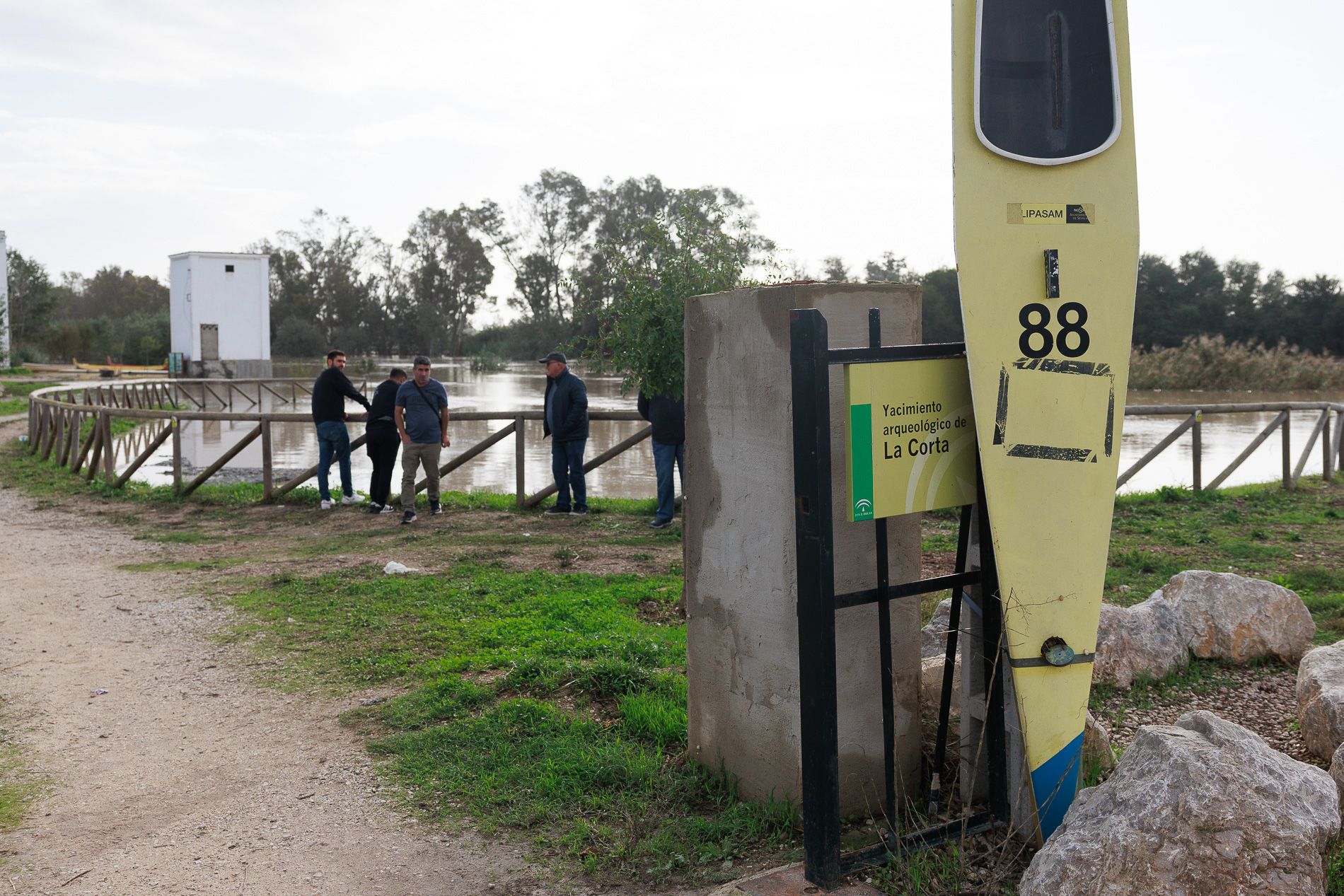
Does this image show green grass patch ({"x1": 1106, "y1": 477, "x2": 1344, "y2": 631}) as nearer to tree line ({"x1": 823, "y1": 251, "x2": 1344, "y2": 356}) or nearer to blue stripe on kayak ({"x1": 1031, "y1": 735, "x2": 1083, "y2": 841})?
blue stripe on kayak ({"x1": 1031, "y1": 735, "x2": 1083, "y2": 841})

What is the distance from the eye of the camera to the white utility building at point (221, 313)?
4394cm

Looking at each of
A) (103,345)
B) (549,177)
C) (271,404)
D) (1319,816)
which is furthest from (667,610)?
(549,177)

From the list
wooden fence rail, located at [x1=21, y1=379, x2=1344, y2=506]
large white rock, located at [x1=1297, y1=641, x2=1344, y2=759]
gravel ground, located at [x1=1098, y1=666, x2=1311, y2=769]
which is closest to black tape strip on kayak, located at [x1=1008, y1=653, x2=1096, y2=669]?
gravel ground, located at [x1=1098, y1=666, x2=1311, y2=769]

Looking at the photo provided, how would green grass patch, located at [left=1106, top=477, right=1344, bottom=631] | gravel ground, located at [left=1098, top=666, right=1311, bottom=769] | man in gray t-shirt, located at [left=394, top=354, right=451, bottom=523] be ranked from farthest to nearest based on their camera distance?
man in gray t-shirt, located at [left=394, top=354, right=451, bottom=523] → green grass patch, located at [left=1106, top=477, right=1344, bottom=631] → gravel ground, located at [left=1098, top=666, right=1311, bottom=769]

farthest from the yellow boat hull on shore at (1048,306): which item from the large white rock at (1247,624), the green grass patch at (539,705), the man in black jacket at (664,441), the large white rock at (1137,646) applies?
the man in black jacket at (664,441)

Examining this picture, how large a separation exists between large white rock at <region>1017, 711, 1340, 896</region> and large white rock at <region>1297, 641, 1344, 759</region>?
46.0 inches

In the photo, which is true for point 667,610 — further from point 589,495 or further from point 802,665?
point 589,495

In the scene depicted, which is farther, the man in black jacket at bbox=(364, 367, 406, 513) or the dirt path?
the man in black jacket at bbox=(364, 367, 406, 513)

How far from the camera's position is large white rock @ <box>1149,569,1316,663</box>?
17.4 feet

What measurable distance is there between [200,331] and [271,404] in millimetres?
11708

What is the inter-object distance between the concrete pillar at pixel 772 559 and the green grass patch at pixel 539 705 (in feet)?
0.92

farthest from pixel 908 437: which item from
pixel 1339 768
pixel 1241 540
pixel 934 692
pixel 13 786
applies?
pixel 1241 540

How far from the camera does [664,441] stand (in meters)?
10.1

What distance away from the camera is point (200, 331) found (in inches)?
1741
